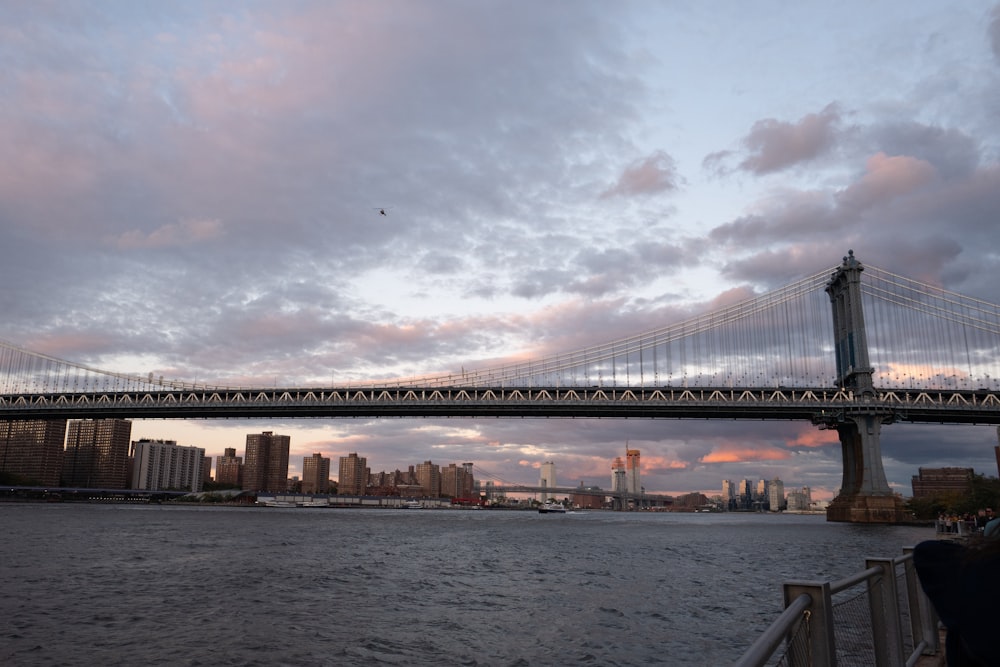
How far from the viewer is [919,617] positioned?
7.64m

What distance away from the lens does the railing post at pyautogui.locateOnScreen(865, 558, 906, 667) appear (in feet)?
19.0

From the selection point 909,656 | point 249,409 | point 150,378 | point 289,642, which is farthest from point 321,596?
point 150,378

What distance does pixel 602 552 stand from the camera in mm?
38531

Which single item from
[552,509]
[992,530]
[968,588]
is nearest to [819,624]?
[992,530]

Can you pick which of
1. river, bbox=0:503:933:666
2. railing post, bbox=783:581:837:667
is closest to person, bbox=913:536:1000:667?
railing post, bbox=783:581:837:667

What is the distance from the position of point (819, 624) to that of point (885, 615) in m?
2.83

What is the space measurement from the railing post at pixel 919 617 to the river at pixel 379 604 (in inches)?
267

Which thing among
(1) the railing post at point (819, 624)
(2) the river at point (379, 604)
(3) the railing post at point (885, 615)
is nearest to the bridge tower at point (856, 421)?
(2) the river at point (379, 604)

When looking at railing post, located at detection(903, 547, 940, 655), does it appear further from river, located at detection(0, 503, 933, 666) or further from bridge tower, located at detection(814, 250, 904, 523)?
bridge tower, located at detection(814, 250, 904, 523)

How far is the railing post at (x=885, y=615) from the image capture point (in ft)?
19.0

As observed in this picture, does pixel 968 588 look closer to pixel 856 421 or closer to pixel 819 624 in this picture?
pixel 819 624

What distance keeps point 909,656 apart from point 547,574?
21446 millimetres

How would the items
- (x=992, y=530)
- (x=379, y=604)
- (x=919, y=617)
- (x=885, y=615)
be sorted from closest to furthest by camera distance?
(x=992, y=530)
(x=885, y=615)
(x=919, y=617)
(x=379, y=604)

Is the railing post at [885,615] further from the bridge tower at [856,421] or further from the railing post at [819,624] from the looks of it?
the bridge tower at [856,421]
